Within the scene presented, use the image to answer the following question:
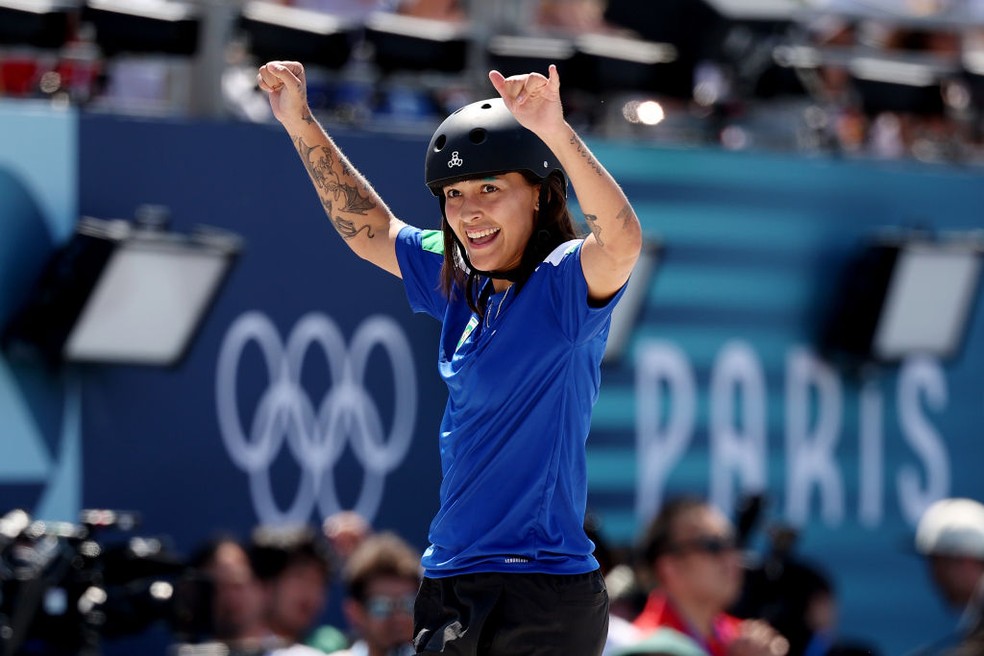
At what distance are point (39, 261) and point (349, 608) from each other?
73.8 inches

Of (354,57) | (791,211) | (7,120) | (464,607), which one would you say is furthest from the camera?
(791,211)

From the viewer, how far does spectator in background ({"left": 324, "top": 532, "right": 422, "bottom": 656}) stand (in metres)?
6.77

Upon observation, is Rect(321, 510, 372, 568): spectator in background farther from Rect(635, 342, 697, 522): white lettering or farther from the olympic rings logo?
Rect(635, 342, 697, 522): white lettering

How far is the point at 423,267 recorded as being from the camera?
4.71 metres

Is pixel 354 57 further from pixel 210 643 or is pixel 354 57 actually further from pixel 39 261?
pixel 210 643

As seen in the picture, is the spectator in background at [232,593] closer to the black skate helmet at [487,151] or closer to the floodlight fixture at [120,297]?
the floodlight fixture at [120,297]

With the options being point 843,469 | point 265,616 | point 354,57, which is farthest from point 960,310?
point 265,616

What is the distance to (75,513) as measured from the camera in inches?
302

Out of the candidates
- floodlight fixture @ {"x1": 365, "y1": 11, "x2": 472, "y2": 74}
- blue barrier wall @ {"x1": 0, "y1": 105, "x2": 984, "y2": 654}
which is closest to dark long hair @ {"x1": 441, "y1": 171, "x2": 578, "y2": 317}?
blue barrier wall @ {"x1": 0, "y1": 105, "x2": 984, "y2": 654}

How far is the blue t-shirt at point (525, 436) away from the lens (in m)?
4.20

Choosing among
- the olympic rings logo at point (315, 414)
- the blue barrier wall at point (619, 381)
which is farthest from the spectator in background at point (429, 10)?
the olympic rings logo at point (315, 414)

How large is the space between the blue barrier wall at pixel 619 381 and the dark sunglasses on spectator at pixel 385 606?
4.65ft

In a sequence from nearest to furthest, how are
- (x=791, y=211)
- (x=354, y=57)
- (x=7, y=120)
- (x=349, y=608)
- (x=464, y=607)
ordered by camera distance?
1. (x=464, y=607)
2. (x=349, y=608)
3. (x=7, y=120)
4. (x=354, y=57)
5. (x=791, y=211)

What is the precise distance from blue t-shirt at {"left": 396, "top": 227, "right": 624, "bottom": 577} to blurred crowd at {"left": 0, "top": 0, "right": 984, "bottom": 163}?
4.17 m
